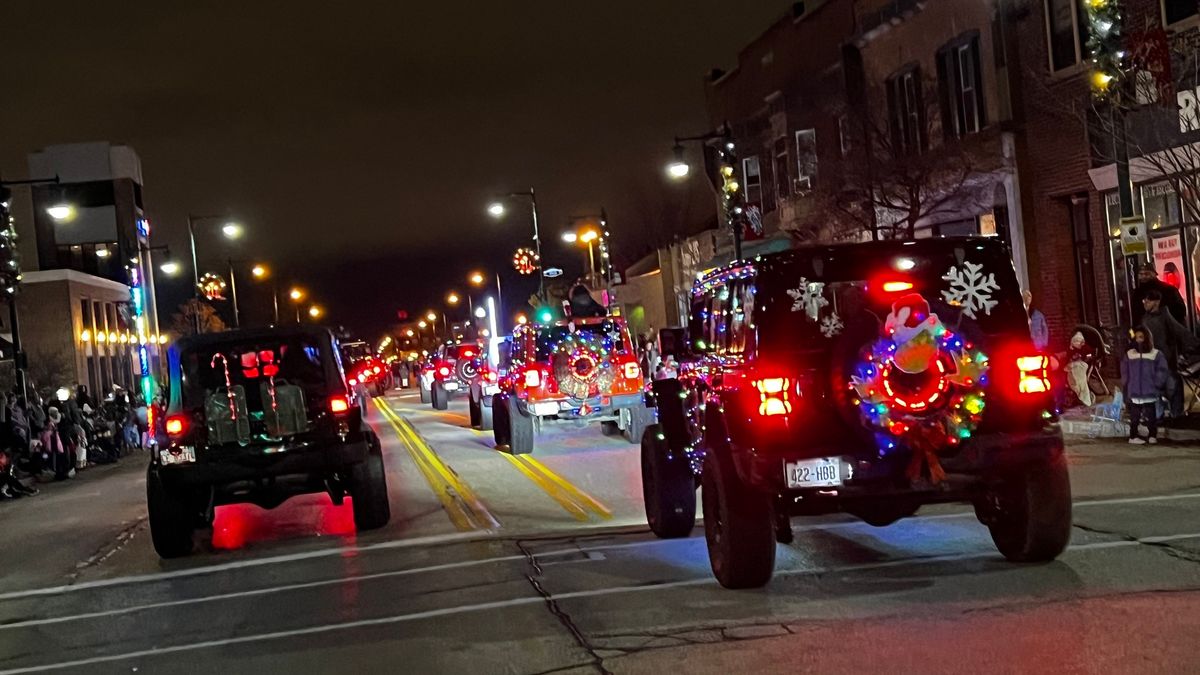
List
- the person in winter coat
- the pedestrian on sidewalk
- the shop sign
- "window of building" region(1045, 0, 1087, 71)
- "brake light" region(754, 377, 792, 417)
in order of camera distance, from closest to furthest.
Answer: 1. "brake light" region(754, 377, 792, 417)
2. the person in winter coat
3. the pedestrian on sidewalk
4. the shop sign
5. "window of building" region(1045, 0, 1087, 71)

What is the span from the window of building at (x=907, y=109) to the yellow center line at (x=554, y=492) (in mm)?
12322

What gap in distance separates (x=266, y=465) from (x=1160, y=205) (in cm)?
1590

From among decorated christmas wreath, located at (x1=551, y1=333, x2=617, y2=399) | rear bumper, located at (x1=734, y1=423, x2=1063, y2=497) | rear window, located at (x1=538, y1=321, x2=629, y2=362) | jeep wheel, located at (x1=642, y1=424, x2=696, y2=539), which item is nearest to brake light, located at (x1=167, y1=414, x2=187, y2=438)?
jeep wheel, located at (x1=642, y1=424, x2=696, y2=539)

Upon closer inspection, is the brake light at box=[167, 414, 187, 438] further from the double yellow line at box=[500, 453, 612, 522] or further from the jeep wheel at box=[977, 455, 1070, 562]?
the jeep wheel at box=[977, 455, 1070, 562]

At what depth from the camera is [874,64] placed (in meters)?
29.8

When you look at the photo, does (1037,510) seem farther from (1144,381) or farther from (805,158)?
(805,158)

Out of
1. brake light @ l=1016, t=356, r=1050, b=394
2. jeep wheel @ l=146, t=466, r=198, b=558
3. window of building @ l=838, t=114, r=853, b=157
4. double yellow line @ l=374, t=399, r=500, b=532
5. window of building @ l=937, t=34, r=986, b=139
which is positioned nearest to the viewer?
brake light @ l=1016, t=356, r=1050, b=394

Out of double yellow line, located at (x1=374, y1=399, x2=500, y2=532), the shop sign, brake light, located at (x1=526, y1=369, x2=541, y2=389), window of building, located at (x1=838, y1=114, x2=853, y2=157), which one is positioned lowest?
double yellow line, located at (x1=374, y1=399, x2=500, y2=532)

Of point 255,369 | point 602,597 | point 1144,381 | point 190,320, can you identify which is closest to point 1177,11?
point 1144,381

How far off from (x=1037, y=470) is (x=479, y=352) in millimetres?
29002

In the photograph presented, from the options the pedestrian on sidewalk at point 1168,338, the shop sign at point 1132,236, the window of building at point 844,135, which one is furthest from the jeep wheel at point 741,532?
the window of building at point 844,135

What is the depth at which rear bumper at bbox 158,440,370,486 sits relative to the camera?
12.2 meters

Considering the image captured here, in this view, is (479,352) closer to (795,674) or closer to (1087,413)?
(1087,413)

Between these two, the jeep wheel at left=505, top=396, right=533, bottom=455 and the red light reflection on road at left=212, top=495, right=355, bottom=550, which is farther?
the jeep wheel at left=505, top=396, right=533, bottom=455
